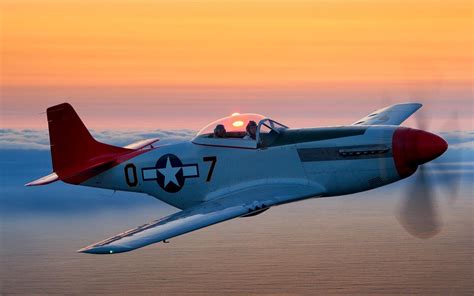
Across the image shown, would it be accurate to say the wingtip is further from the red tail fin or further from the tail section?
the red tail fin

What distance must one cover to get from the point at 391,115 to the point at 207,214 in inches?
413

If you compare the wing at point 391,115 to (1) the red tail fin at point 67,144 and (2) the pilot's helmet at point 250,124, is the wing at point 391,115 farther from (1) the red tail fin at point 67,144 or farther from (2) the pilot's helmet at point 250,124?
(1) the red tail fin at point 67,144

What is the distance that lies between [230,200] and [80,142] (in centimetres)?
599

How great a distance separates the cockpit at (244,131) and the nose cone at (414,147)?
123 inches

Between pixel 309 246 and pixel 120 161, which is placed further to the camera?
pixel 309 246

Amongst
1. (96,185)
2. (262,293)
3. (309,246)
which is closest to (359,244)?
(309,246)

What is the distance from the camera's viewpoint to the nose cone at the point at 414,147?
21234mm

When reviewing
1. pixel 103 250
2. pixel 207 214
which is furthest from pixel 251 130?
pixel 103 250

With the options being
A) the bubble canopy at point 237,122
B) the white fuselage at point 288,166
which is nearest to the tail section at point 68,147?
the white fuselage at point 288,166

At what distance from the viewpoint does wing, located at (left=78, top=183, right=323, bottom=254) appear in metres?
16.8

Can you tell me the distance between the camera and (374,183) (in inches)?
864

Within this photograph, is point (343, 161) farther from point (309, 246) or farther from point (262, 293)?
point (309, 246)

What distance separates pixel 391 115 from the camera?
93.2ft

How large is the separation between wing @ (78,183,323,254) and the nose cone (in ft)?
7.42
